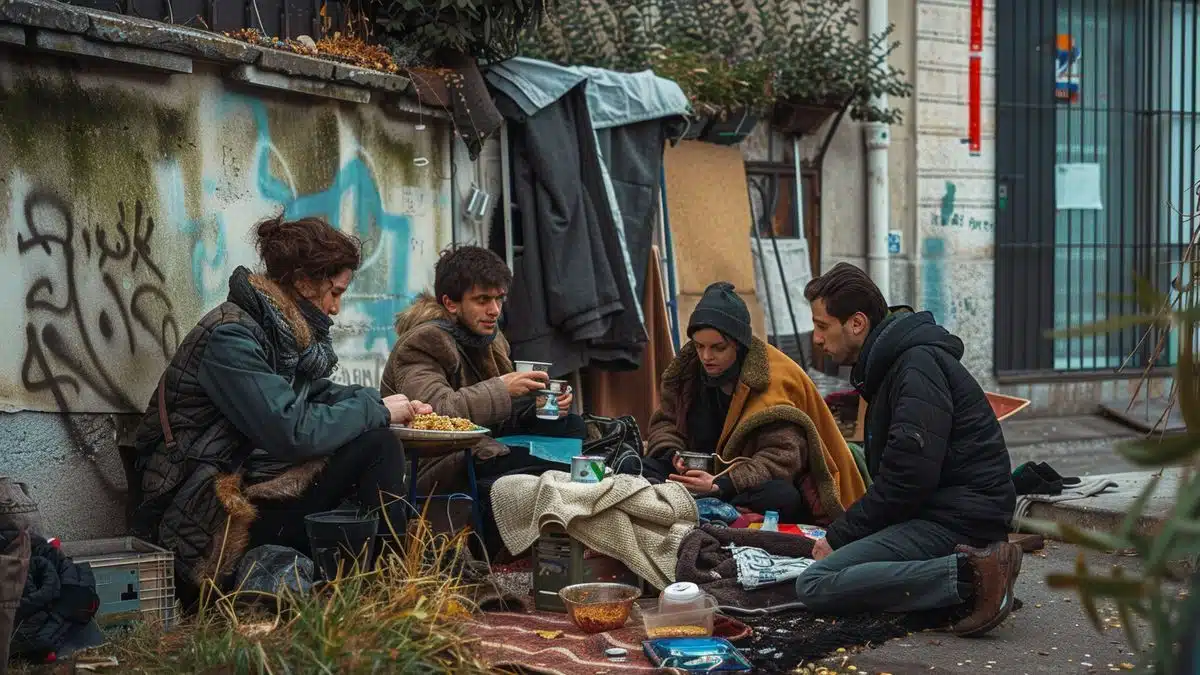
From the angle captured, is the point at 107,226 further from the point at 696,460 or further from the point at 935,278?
the point at 935,278

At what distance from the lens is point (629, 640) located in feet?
15.7

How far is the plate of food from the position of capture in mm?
5281

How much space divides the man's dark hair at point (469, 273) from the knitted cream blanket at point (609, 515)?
96 centimetres

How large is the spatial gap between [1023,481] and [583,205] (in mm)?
2816

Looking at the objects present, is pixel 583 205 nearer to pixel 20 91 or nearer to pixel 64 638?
pixel 20 91

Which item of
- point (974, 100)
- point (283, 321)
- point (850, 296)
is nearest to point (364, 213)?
point (283, 321)

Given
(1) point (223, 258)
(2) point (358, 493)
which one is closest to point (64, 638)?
(2) point (358, 493)

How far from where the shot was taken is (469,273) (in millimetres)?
6098

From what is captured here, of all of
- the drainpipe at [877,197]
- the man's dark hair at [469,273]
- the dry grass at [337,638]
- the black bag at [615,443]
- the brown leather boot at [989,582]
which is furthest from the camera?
the drainpipe at [877,197]

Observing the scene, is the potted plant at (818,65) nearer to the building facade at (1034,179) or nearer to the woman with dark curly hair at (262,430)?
the building facade at (1034,179)

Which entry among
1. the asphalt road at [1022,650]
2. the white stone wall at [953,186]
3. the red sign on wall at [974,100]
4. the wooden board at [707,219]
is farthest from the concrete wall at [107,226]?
the red sign on wall at [974,100]

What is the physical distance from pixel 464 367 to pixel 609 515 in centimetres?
126

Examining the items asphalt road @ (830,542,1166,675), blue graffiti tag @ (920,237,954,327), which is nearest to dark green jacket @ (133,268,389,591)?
asphalt road @ (830,542,1166,675)

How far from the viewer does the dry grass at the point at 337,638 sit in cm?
368
